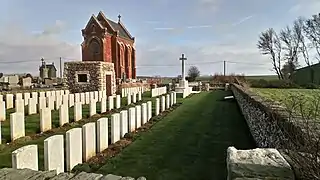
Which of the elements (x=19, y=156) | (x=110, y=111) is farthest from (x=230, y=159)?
(x=110, y=111)

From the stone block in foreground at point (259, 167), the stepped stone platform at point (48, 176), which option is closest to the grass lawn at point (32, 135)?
the stepped stone platform at point (48, 176)

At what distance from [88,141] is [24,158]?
88.3 inches

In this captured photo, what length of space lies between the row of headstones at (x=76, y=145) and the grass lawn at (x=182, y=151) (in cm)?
56

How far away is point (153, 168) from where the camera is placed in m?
5.83

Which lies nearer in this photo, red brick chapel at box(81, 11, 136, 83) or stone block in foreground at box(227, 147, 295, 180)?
stone block in foreground at box(227, 147, 295, 180)

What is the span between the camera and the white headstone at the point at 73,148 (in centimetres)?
568

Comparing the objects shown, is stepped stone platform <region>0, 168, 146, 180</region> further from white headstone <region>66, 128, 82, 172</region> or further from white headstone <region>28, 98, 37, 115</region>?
white headstone <region>28, 98, 37, 115</region>

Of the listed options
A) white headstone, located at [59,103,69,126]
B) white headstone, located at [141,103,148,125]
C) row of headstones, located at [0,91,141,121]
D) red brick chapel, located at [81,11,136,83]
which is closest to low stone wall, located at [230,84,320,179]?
white headstone, located at [141,103,148,125]

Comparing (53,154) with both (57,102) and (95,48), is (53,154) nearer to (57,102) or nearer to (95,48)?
(57,102)

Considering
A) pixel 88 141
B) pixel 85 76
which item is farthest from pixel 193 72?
pixel 88 141

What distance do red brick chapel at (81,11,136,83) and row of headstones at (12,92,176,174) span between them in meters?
24.8

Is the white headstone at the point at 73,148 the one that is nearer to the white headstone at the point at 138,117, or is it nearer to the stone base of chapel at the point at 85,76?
the white headstone at the point at 138,117

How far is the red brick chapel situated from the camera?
121 ft

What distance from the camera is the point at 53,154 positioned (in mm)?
5055
